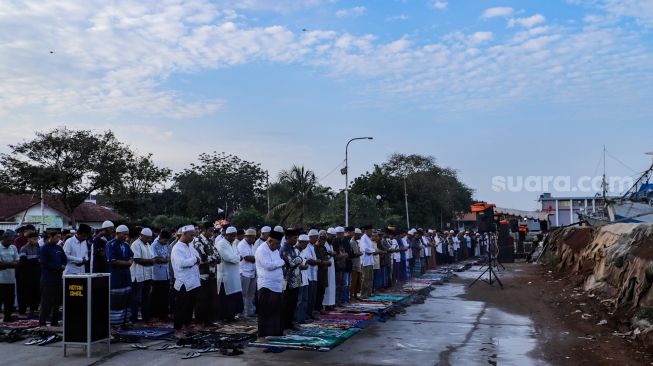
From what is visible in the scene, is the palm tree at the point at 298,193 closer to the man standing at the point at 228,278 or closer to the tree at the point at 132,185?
the tree at the point at 132,185

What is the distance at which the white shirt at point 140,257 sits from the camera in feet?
37.5

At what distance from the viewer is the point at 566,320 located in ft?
41.7

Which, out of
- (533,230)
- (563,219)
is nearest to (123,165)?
(533,230)

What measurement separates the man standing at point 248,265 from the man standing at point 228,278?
0.46ft

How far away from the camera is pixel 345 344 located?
966cm

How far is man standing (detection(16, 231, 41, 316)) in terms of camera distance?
12.4m

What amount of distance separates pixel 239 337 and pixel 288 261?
1.56 m

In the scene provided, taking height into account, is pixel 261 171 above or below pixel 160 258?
above

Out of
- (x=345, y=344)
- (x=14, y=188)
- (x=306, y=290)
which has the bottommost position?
(x=345, y=344)

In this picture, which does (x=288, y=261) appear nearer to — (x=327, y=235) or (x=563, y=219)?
(x=327, y=235)

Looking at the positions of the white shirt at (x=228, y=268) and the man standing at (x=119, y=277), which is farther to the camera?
the white shirt at (x=228, y=268)

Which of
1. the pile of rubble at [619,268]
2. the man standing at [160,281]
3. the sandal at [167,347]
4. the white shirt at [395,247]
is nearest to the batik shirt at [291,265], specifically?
the sandal at [167,347]

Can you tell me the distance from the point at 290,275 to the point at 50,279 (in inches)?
170

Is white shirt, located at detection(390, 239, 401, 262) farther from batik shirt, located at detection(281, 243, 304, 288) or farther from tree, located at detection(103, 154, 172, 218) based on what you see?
tree, located at detection(103, 154, 172, 218)
